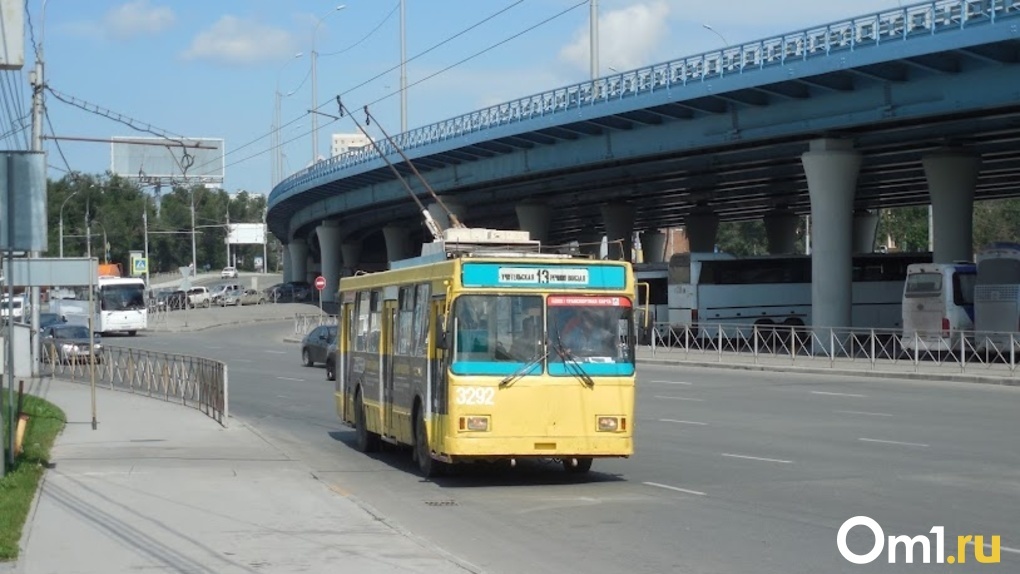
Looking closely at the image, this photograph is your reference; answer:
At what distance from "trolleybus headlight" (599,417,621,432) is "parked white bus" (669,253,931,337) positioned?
36.2 meters

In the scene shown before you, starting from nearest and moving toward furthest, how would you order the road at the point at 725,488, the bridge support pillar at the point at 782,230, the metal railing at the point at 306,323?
the road at the point at 725,488, the metal railing at the point at 306,323, the bridge support pillar at the point at 782,230

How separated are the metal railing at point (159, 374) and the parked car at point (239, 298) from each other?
6553 cm

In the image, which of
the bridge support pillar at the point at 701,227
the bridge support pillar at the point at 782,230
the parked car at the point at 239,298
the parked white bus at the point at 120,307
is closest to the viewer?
the parked white bus at the point at 120,307

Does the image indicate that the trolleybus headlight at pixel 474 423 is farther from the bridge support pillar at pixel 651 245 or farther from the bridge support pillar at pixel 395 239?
the bridge support pillar at pixel 651 245

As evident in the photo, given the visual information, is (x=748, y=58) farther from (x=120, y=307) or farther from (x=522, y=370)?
(x=120, y=307)

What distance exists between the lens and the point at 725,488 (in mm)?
15508

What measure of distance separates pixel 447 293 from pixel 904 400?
53.5 feet

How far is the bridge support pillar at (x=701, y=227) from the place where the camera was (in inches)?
3290

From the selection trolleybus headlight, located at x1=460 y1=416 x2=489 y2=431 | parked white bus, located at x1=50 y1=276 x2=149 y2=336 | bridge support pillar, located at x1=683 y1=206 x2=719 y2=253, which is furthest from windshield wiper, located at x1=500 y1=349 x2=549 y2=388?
bridge support pillar, located at x1=683 y1=206 x2=719 y2=253

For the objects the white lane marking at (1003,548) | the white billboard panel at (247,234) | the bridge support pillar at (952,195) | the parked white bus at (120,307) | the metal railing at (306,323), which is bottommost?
the white lane marking at (1003,548)

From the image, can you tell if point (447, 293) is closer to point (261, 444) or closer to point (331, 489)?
point (331, 489)

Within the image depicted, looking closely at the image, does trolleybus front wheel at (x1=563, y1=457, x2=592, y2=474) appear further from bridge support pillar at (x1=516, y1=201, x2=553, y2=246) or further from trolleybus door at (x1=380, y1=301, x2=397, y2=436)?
bridge support pillar at (x1=516, y1=201, x2=553, y2=246)

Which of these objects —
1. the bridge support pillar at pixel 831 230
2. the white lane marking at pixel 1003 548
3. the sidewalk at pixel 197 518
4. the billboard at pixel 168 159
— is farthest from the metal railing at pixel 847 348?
the white lane marking at pixel 1003 548

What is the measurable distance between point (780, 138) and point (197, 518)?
3652 centimetres
